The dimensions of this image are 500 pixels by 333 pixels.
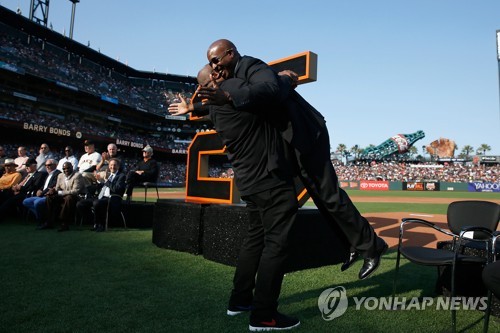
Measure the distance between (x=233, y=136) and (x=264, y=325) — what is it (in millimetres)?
1365

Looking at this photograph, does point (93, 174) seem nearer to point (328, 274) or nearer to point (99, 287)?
point (99, 287)

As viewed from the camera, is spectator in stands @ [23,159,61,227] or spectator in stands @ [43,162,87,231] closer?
spectator in stands @ [43,162,87,231]

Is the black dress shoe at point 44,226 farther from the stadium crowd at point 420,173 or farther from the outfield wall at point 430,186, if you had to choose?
the stadium crowd at point 420,173

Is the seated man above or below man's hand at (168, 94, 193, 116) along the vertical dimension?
below

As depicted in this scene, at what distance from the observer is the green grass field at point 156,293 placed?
240 cm

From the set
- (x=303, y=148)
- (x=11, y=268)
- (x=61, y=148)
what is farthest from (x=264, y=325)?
(x=61, y=148)

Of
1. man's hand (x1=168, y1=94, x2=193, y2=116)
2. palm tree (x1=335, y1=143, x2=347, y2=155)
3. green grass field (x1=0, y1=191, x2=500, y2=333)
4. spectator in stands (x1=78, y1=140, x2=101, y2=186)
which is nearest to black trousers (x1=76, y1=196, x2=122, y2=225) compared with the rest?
spectator in stands (x1=78, y1=140, x2=101, y2=186)

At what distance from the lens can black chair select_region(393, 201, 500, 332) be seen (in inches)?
98.0

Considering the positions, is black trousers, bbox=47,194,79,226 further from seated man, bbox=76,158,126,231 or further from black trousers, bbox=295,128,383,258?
black trousers, bbox=295,128,383,258

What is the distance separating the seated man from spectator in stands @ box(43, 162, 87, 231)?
244 millimetres

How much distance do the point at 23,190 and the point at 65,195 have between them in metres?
1.79

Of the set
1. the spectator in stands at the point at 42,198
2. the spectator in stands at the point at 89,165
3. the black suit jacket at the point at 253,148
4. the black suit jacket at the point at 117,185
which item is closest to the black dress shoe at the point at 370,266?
the black suit jacket at the point at 253,148

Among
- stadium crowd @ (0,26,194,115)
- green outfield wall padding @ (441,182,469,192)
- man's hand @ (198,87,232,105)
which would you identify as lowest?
man's hand @ (198,87,232,105)

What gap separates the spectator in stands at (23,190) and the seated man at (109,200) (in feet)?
5.86
